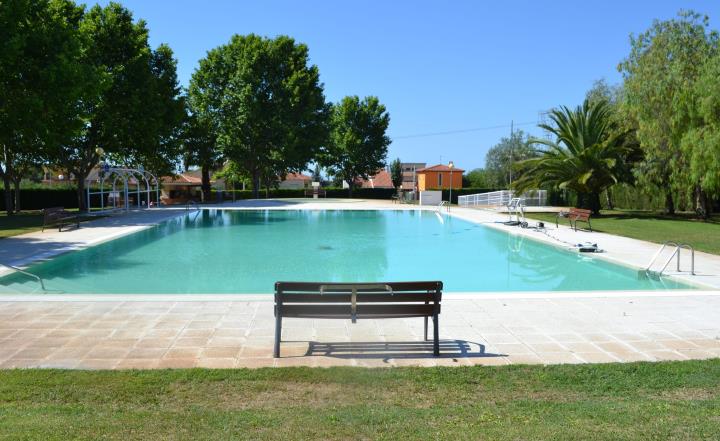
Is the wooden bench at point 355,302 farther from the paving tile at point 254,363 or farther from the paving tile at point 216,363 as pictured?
the paving tile at point 216,363

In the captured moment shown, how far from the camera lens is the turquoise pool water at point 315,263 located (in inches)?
424

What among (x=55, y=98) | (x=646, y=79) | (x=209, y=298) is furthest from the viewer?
(x=646, y=79)

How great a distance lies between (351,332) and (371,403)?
215cm

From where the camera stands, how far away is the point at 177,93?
123ft

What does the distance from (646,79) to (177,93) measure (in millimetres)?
29193

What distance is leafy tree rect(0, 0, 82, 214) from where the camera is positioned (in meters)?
20.3

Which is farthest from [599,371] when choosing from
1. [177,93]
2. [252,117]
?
[252,117]

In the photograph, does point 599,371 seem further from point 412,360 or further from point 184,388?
point 184,388

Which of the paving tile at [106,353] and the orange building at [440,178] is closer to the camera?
the paving tile at [106,353]

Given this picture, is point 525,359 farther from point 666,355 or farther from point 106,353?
point 106,353

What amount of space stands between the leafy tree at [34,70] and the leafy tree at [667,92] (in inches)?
1040

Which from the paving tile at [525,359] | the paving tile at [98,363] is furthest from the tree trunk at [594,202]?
the paving tile at [98,363]

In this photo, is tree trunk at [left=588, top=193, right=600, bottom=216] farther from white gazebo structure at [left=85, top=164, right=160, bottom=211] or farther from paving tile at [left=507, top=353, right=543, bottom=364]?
paving tile at [left=507, top=353, right=543, bottom=364]

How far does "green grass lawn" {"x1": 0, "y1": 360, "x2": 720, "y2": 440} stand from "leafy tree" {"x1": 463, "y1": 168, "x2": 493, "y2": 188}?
65621 millimetres
